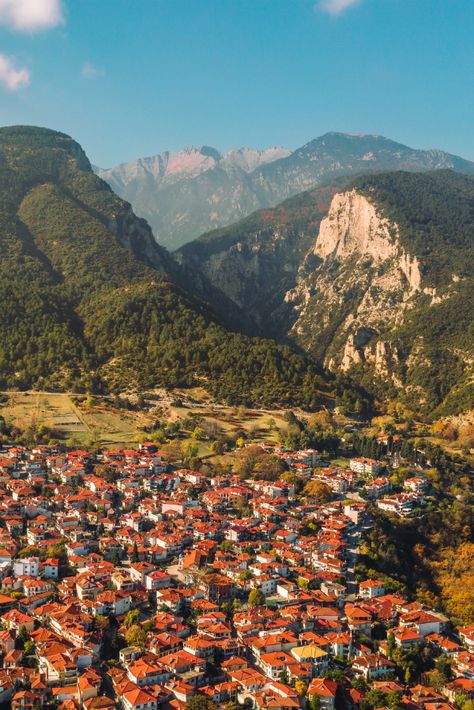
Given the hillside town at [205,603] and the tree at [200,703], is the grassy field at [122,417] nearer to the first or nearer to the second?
the hillside town at [205,603]

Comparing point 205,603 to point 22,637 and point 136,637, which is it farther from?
point 22,637

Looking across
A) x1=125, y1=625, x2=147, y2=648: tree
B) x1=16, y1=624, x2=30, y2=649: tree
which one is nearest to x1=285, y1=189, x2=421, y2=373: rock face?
x1=125, y1=625, x2=147, y2=648: tree

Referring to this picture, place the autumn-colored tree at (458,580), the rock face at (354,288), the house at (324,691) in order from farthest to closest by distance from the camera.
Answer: the rock face at (354,288)
the autumn-colored tree at (458,580)
the house at (324,691)

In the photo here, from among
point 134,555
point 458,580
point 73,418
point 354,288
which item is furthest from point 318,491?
point 354,288

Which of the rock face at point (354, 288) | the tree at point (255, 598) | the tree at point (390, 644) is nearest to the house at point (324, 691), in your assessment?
the tree at point (390, 644)

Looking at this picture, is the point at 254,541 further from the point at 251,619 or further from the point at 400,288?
the point at 400,288

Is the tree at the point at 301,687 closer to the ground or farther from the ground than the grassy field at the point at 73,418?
closer to the ground

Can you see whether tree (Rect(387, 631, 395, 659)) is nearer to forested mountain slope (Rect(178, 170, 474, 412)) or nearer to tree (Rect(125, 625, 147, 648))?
tree (Rect(125, 625, 147, 648))

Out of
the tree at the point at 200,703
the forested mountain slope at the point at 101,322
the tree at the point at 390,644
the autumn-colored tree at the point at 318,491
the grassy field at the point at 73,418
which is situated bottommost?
the tree at the point at 390,644
